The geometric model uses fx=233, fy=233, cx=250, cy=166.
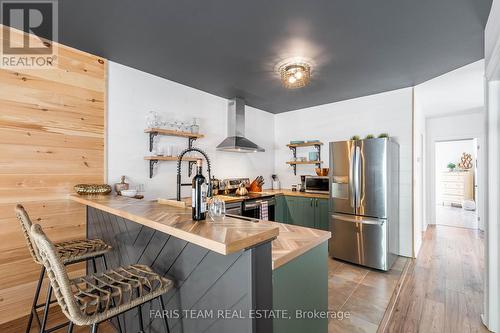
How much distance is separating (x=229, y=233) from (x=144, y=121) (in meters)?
2.51

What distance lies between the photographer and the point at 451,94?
3898mm

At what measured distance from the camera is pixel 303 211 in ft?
13.3

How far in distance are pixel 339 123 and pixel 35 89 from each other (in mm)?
4237

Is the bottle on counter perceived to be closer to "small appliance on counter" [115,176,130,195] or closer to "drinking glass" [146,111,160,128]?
"small appliance on counter" [115,176,130,195]

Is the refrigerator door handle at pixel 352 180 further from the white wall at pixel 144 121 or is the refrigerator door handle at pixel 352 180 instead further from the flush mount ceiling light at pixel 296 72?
the white wall at pixel 144 121

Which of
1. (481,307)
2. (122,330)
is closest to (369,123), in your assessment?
A: (481,307)

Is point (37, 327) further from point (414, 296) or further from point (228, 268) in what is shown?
point (414, 296)

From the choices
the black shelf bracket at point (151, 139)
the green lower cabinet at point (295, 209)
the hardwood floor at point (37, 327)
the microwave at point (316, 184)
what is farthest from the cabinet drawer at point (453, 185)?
the hardwood floor at point (37, 327)

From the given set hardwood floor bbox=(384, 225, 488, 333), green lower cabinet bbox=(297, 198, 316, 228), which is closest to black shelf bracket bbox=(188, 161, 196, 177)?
green lower cabinet bbox=(297, 198, 316, 228)

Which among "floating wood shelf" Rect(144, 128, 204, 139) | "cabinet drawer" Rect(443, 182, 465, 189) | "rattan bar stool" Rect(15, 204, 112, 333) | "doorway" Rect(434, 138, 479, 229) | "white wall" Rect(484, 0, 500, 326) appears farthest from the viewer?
"cabinet drawer" Rect(443, 182, 465, 189)

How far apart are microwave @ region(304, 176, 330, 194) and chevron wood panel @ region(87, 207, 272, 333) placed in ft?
10.4

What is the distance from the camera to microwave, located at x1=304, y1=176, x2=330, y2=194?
4.09 metres

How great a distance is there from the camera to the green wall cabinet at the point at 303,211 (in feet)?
12.6

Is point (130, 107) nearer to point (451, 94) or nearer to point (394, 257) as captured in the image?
point (394, 257)
